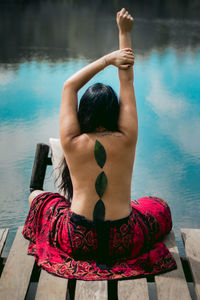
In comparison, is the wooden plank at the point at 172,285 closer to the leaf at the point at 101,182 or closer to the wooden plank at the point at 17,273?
the leaf at the point at 101,182

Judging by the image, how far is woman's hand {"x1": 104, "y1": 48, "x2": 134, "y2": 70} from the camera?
161 cm

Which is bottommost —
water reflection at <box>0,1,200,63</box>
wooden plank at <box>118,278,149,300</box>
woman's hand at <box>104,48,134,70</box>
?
water reflection at <box>0,1,200,63</box>

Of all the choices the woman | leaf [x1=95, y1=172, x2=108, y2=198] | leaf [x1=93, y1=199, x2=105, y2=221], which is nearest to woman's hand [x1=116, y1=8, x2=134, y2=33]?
the woman

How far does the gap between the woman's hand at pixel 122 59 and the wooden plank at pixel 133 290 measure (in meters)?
0.86

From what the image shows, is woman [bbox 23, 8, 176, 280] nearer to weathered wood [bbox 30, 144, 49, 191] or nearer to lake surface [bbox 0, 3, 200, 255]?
weathered wood [bbox 30, 144, 49, 191]

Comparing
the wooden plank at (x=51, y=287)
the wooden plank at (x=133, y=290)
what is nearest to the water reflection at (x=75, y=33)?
the wooden plank at (x=51, y=287)

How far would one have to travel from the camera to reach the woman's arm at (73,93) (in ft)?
5.18

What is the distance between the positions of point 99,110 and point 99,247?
55 centimetres

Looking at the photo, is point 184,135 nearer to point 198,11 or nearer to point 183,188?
point 183,188

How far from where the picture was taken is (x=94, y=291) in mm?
1481

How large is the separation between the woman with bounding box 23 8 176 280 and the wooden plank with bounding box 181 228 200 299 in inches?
4.4

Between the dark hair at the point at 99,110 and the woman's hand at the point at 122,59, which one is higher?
the woman's hand at the point at 122,59

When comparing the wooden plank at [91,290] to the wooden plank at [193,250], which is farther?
the wooden plank at [193,250]

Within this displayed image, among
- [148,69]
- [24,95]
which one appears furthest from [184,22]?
[24,95]
